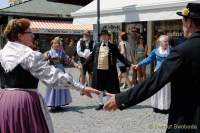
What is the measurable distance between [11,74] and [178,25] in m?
11.9

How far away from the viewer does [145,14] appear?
1391 cm

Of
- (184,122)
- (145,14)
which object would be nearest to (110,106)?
(184,122)

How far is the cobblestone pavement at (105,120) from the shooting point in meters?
7.36

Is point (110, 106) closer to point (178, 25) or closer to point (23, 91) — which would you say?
point (23, 91)

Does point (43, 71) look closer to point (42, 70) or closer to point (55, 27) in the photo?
point (42, 70)

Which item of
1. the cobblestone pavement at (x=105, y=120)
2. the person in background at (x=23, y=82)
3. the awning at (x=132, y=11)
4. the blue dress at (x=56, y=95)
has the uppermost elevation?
the awning at (x=132, y=11)

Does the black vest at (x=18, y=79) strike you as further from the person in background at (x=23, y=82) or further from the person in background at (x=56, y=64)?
the person in background at (x=56, y=64)

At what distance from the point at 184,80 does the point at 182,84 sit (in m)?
0.03

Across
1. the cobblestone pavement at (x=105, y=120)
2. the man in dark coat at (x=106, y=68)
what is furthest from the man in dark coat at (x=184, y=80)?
the man in dark coat at (x=106, y=68)

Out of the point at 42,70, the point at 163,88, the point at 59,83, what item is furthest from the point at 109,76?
the point at 42,70

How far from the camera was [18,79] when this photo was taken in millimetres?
4230

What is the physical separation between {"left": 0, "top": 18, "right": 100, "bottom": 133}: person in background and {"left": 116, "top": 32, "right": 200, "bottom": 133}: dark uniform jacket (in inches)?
51.6

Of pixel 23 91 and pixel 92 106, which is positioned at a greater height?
pixel 23 91

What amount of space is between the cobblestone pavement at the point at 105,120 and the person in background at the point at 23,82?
2.85 meters
